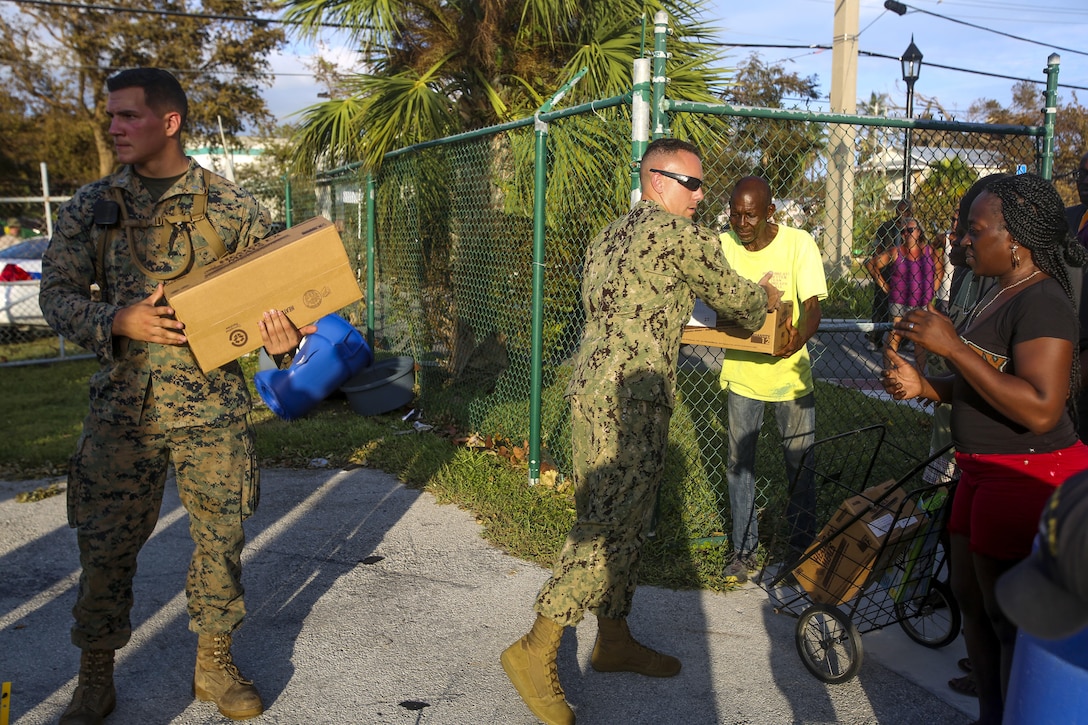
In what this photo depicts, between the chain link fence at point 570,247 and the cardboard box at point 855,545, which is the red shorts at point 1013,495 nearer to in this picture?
the cardboard box at point 855,545

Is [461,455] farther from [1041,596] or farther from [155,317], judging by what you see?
[1041,596]

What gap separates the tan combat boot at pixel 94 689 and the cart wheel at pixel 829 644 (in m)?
2.67

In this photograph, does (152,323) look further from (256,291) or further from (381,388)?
(381,388)

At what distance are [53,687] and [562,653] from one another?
203cm

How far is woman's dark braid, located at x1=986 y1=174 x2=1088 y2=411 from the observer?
8.63 feet

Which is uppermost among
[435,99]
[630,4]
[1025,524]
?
[630,4]

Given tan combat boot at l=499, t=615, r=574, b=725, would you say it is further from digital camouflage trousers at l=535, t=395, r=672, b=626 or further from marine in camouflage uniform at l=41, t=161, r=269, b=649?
marine in camouflage uniform at l=41, t=161, r=269, b=649

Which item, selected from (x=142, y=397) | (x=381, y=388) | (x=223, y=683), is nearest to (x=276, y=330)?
(x=142, y=397)

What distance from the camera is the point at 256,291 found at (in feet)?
9.71

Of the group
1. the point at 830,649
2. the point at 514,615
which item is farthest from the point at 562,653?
the point at 830,649

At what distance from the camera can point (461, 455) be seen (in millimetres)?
6391

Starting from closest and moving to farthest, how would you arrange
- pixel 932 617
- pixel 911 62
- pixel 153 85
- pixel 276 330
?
pixel 276 330 → pixel 153 85 → pixel 932 617 → pixel 911 62

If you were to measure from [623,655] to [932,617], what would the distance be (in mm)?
1498

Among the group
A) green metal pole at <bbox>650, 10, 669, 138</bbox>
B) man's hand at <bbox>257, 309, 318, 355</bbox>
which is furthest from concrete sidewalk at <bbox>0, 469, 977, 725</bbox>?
green metal pole at <bbox>650, 10, 669, 138</bbox>
